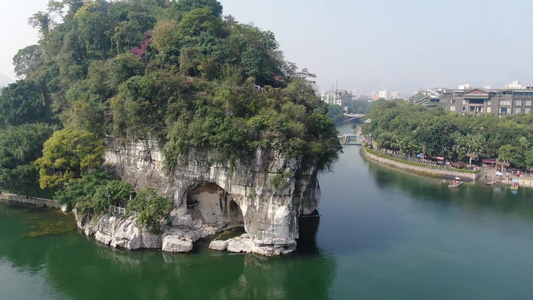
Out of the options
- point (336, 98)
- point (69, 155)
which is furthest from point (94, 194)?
point (336, 98)

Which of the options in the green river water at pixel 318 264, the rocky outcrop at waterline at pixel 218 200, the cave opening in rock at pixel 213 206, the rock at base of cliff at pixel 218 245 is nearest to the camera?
the green river water at pixel 318 264

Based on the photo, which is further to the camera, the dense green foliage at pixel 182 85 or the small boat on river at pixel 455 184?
the small boat on river at pixel 455 184

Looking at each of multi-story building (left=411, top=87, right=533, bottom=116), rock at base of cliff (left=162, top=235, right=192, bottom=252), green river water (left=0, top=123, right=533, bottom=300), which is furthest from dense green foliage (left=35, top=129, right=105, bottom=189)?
multi-story building (left=411, top=87, right=533, bottom=116)

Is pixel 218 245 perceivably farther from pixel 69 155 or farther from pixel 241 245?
pixel 69 155

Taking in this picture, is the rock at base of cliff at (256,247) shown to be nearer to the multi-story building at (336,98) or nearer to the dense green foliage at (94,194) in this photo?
the dense green foliage at (94,194)

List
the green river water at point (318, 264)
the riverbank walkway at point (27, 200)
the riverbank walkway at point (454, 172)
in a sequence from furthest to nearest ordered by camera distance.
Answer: the riverbank walkway at point (454, 172)
the riverbank walkway at point (27, 200)
the green river water at point (318, 264)

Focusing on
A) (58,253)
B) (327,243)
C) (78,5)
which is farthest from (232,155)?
(78,5)

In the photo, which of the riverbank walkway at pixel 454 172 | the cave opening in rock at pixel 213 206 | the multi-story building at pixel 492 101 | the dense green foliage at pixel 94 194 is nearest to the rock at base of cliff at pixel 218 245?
the cave opening in rock at pixel 213 206

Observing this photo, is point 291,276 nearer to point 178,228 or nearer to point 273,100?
point 178,228
